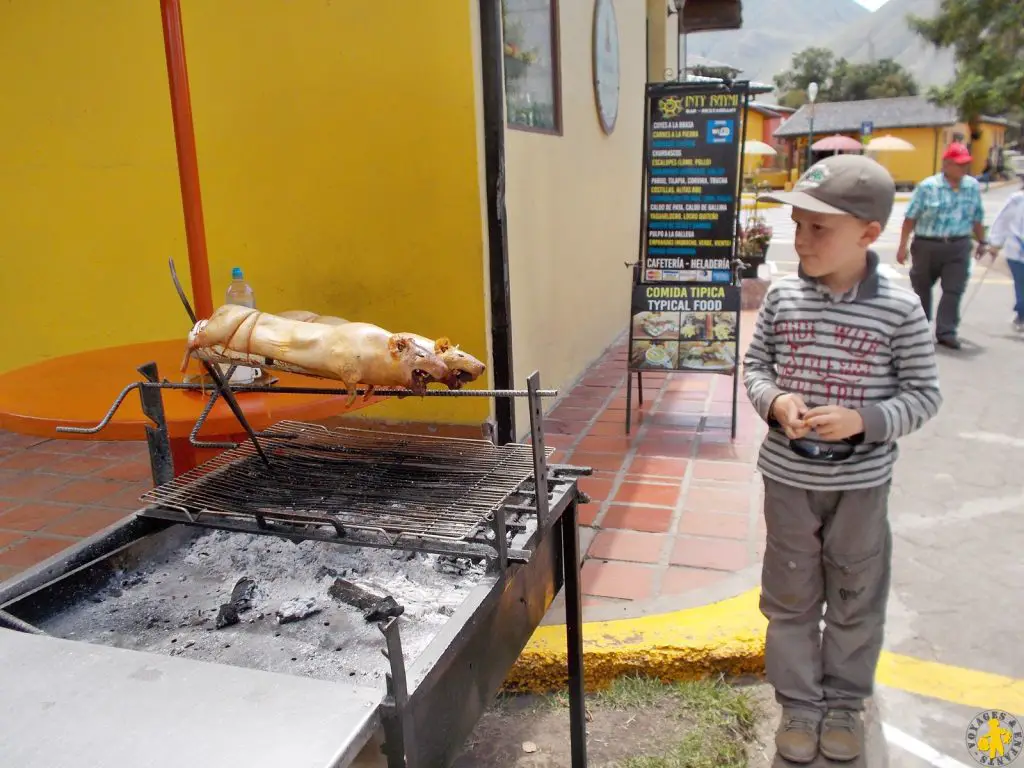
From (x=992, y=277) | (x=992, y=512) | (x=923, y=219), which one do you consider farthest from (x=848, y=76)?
(x=992, y=512)

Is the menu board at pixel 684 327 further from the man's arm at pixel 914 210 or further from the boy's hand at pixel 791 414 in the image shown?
the man's arm at pixel 914 210

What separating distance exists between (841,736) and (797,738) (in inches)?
5.2

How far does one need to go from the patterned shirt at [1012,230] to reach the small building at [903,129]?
35665 mm

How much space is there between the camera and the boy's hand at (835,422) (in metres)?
2.13

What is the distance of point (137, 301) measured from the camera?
17.1 ft

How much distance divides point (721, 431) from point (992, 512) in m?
1.59

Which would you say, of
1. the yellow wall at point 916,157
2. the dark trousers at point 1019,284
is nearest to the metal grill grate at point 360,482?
the dark trousers at point 1019,284

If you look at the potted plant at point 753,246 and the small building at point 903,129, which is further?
the small building at point 903,129

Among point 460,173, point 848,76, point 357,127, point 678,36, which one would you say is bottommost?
point 460,173

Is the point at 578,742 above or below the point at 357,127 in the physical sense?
below

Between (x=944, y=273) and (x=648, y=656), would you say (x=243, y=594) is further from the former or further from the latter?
(x=944, y=273)

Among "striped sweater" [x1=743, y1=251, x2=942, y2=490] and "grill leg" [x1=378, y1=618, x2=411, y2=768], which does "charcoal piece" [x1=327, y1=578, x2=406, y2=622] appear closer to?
"grill leg" [x1=378, y1=618, x2=411, y2=768]

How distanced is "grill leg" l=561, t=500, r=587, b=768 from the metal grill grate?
0.71ft

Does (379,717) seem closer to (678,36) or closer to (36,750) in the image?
(36,750)
